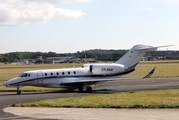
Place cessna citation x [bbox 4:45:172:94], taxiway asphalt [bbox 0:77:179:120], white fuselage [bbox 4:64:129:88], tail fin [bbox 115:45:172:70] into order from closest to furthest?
1. taxiway asphalt [bbox 0:77:179:120]
2. white fuselage [bbox 4:64:129:88]
3. cessna citation x [bbox 4:45:172:94]
4. tail fin [bbox 115:45:172:70]

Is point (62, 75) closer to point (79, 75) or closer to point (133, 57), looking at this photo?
point (79, 75)

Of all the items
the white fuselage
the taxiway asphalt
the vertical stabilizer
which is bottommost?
the taxiway asphalt

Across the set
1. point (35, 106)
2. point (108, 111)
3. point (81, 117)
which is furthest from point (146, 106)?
point (35, 106)

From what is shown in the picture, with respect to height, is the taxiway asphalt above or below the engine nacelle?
below

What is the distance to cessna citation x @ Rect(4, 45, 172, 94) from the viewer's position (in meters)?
30.6

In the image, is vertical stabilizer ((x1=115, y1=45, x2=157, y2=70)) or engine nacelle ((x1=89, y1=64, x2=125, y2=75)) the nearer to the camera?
engine nacelle ((x1=89, y1=64, x2=125, y2=75))

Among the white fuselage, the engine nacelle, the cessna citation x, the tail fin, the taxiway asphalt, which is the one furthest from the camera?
the tail fin

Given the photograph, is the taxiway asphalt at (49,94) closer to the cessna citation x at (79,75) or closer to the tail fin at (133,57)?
the cessna citation x at (79,75)

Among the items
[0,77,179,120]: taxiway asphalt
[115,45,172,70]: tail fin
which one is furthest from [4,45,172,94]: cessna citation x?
[0,77,179,120]: taxiway asphalt

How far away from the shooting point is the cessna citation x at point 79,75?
30594 millimetres

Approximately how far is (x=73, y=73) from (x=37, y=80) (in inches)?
180

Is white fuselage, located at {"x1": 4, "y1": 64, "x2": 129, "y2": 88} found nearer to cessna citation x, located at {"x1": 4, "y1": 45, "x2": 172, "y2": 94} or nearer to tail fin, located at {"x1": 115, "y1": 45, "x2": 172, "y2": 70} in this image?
cessna citation x, located at {"x1": 4, "y1": 45, "x2": 172, "y2": 94}

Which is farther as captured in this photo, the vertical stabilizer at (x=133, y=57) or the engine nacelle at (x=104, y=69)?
the vertical stabilizer at (x=133, y=57)

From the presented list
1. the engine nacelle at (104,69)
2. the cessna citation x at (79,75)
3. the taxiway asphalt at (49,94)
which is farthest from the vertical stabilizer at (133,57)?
the taxiway asphalt at (49,94)
